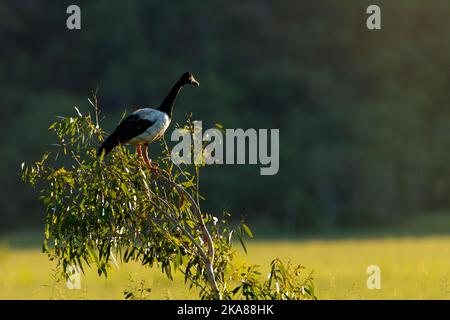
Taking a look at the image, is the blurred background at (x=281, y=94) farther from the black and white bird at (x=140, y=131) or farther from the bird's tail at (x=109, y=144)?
the bird's tail at (x=109, y=144)

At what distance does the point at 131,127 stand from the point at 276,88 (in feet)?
264

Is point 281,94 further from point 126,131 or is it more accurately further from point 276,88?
point 126,131

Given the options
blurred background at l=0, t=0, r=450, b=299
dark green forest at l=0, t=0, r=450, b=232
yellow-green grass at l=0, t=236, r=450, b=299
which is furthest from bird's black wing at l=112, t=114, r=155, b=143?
dark green forest at l=0, t=0, r=450, b=232

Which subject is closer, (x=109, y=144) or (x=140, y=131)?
(x=109, y=144)

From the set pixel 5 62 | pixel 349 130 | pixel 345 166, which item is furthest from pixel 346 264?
pixel 5 62

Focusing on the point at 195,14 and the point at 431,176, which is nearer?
the point at 431,176

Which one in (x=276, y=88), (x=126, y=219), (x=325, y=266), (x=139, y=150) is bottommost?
(x=325, y=266)

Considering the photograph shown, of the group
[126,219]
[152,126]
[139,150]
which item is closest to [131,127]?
[152,126]

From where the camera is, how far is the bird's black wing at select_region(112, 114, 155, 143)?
11.4 meters

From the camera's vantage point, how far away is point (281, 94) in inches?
3575

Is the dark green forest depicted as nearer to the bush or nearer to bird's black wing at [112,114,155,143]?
the bush
